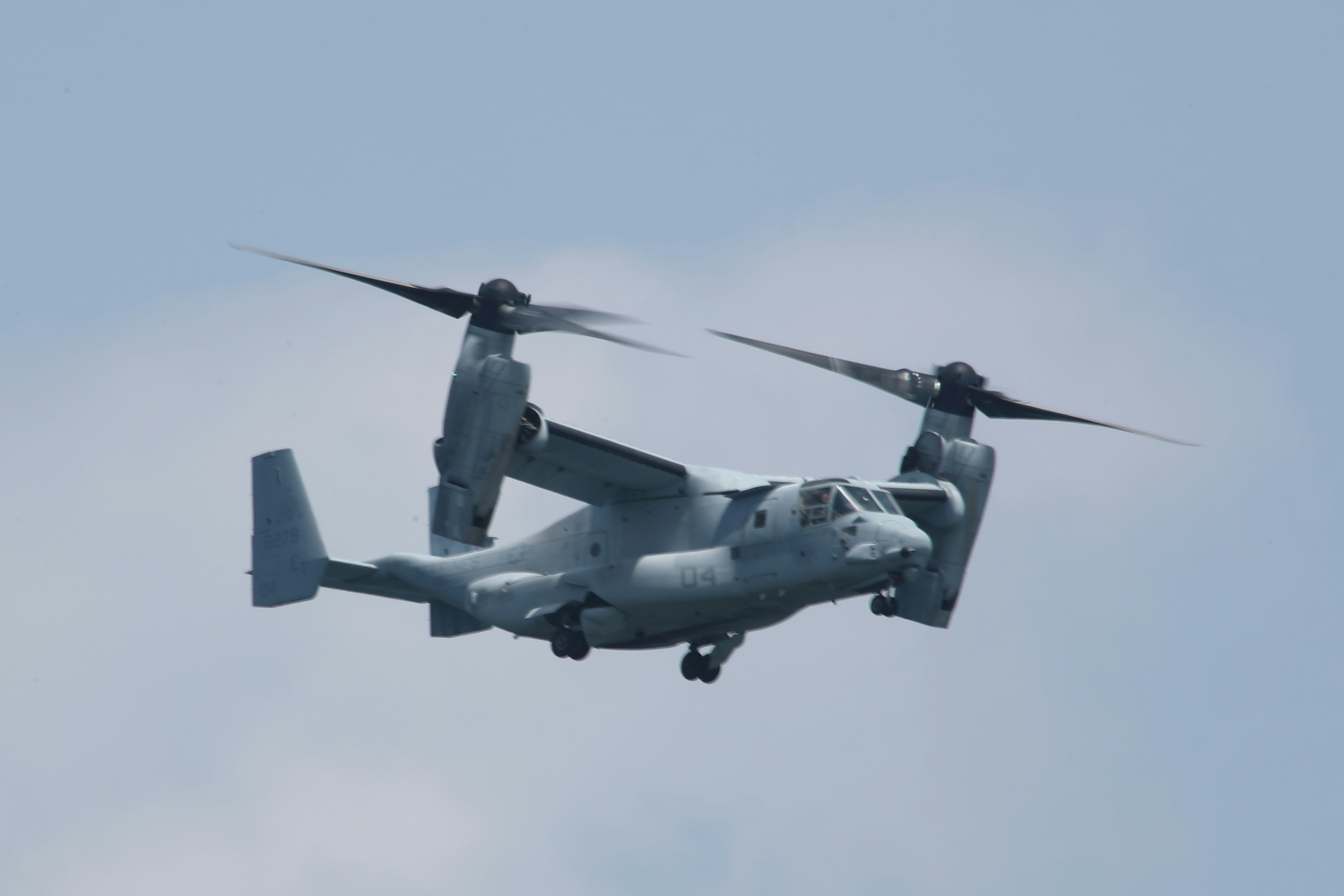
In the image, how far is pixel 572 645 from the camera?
29016 millimetres

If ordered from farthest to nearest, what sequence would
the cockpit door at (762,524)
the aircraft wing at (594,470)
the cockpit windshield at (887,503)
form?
the aircraft wing at (594,470), the cockpit door at (762,524), the cockpit windshield at (887,503)

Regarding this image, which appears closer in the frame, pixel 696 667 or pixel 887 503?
pixel 887 503

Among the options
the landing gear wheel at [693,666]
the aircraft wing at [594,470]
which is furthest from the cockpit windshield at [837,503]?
the landing gear wheel at [693,666]

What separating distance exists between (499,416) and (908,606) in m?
Answer: 8.83

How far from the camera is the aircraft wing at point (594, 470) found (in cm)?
2827

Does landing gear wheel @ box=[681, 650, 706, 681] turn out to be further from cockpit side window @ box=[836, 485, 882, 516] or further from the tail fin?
the tail fin

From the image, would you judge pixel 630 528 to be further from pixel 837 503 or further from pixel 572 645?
pixel 837 503

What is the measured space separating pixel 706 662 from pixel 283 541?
7794 millimetres

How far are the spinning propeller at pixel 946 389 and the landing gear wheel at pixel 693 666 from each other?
213 inches

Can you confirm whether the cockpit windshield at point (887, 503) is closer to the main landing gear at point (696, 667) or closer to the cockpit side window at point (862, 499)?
the cockpit side window at point (862, 499)

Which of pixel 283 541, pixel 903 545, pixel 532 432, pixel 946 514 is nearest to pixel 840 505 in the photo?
pixel 903 545

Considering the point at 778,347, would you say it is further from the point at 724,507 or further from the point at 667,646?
the point at 667,646

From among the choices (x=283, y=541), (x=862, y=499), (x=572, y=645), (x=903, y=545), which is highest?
(x=862, y=499)

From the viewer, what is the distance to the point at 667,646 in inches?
1177
